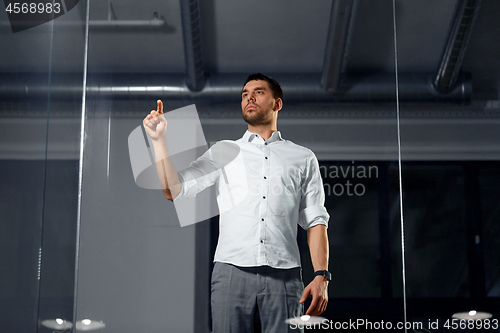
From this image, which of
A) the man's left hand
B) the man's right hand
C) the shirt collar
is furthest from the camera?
the shirt collar

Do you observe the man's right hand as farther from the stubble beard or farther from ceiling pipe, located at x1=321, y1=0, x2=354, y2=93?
ceiling pipe, located at x1=321, y1=0, x2=354, y2=93

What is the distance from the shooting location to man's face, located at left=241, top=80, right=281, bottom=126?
2395 millimetres

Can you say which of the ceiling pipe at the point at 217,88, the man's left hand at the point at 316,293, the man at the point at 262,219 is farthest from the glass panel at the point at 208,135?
the man's left hand at the point at 316,293

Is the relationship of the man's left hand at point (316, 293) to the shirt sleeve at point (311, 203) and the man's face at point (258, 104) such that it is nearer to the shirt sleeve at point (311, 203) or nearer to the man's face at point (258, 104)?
the shirt sleeve at point (311, 203)

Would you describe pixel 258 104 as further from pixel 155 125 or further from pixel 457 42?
pixel 457 42

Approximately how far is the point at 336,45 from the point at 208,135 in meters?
0.91

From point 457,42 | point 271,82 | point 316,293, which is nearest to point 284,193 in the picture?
point 316,293

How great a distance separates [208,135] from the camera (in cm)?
267

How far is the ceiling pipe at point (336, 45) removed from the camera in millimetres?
2820

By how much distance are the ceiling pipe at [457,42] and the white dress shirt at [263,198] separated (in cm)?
109

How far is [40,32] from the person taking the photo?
7.91 feet

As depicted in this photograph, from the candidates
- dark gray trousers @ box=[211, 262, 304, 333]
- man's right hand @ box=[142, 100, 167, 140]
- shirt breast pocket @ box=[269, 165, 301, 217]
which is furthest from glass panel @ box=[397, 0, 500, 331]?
man's right hand @ box=[142, 100, 167, 140]

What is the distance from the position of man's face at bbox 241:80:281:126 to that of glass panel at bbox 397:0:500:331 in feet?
2.90

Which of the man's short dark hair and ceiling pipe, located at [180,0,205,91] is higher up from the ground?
ceiling pipe, located at [180,0,205,91]
